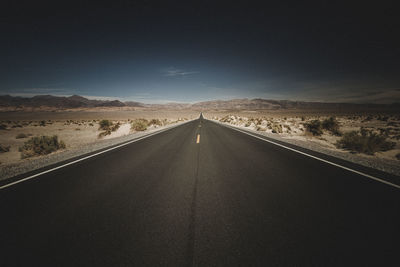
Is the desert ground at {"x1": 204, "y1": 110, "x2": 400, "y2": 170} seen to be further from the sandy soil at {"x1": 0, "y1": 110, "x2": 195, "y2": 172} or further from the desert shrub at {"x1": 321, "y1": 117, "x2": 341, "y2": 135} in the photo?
the sandy soil at {"x1": 0, "y1": 110, "x2": 195, "y2": 172}

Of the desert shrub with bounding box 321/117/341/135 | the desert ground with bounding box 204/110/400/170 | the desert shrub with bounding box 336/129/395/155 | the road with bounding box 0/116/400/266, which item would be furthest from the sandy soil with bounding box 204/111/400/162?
the road with bounding box 0/116/400/266

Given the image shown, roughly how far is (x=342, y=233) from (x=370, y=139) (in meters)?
8.48

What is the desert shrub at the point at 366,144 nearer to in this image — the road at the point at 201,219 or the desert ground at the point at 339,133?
the desert ground at the point at 339,133

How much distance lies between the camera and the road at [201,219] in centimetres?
171

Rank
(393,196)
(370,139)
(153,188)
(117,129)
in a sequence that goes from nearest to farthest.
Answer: (393,196) < (153,188) < (370,139) < (117,129)

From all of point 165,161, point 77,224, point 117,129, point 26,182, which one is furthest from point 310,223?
point 117,129

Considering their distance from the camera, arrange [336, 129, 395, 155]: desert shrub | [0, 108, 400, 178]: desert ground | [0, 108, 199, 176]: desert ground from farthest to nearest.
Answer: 1. [0, 108, 199, 176]: desert ground
2. [0, 108, 400, 178]: desert ground
3. [336, 129, 395, 155]: desert shrub

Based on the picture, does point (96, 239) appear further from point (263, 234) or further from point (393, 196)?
point (393, 196)

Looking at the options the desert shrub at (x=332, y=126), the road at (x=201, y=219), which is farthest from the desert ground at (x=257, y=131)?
the road at (x=201, y=219)

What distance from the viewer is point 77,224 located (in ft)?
7.47

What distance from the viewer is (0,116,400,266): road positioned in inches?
67.4

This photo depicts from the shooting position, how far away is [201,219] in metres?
2.35

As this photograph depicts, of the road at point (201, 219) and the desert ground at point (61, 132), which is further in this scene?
the desert ground at point (61, 132)

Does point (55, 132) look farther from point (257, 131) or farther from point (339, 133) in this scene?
point (339, 133)
